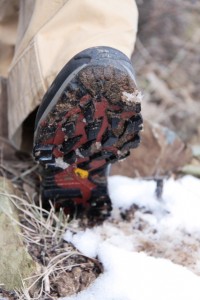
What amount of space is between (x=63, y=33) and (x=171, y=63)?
4.21 feet

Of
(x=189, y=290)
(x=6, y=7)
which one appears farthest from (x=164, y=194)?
(x=6, y=7)


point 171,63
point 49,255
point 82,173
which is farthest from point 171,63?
point 49,255

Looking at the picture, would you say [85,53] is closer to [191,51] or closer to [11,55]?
[11,55]

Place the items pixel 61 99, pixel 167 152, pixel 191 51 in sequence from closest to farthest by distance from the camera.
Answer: pixel 61 99, pixel 167 152, pixel 191 51

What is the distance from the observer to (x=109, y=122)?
1.17m

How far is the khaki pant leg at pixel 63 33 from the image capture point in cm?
128

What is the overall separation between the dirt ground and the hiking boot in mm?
941

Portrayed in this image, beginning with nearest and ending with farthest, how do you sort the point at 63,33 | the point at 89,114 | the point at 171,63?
the point at 89,114, the point at 63,33, the point at 171,63

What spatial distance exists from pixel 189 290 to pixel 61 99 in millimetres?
493

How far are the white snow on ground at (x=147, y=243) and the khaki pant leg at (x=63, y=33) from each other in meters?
0.39

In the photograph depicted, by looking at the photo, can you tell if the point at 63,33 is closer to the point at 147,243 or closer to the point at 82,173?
the point at 82,173

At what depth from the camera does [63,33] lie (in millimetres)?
1317

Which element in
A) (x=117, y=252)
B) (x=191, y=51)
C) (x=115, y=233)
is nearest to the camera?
(x=117, y=252)

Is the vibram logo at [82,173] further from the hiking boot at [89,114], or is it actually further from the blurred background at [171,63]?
the blurred background at [171,63]
